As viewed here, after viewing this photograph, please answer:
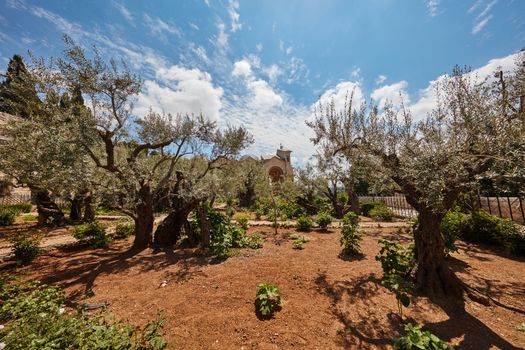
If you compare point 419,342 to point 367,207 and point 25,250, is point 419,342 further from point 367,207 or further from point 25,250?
point 367,207

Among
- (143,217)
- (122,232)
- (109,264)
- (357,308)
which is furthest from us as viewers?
(122,232)

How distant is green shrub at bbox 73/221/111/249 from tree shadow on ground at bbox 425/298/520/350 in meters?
11.2

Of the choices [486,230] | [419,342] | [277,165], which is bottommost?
[419,342]

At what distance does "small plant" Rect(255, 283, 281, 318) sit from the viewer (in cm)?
378

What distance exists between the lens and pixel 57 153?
5582 millimetres

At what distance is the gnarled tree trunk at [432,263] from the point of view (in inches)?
174

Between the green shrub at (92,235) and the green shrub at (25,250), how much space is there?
150 centimetres

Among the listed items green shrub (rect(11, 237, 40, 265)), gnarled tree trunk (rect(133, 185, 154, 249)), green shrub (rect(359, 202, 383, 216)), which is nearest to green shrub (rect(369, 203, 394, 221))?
green shrub (rect(359, 202, 383, 216))

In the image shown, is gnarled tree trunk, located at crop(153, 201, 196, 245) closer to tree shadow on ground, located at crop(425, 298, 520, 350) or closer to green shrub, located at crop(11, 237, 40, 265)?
green shrub, located at crop(11, 237, 40, 265)

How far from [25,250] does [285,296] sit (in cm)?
907

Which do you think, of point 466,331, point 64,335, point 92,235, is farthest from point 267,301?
point 92,235

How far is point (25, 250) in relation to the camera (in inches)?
281

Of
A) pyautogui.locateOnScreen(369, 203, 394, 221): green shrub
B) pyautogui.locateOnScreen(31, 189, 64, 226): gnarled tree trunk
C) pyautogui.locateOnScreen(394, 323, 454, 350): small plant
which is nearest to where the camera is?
pyautogui.locateOnScreen(394, 323, 454, 350): small plant

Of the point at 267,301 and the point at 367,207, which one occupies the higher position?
the point at 367,207
